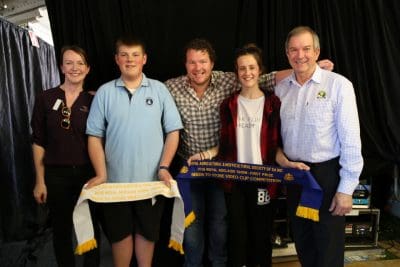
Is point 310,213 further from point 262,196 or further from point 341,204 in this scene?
point 262,196

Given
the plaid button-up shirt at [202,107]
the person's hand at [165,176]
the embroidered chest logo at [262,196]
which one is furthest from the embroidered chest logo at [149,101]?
the embroidered chest logo at [262,196]

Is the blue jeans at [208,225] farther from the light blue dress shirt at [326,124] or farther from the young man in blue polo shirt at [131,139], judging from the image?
the light blue dress shirt at [326,124]

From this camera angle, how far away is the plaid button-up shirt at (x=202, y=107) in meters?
1.85

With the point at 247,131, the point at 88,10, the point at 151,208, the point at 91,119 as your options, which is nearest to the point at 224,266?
the point at 151,208

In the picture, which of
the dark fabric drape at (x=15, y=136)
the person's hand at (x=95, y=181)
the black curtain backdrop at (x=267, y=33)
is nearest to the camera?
the person's hand at (x=95, y=181)

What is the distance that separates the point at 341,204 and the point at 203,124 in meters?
0.85

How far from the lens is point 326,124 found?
1.61 metres

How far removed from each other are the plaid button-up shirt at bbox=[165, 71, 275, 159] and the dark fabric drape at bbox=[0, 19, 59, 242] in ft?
5.71

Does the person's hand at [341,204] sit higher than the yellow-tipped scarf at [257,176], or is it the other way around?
the yellow-tipped scarf at [257,176]

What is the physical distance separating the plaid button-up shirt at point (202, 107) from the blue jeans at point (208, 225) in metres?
0.24

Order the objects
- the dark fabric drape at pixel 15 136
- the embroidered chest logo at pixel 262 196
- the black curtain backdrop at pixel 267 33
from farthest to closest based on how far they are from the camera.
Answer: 1. the dark fabric drape at pixel 15 136
2. the black curtain backdrop at pixel 267 33
3. the embroidered chest logo at pixel 262 196

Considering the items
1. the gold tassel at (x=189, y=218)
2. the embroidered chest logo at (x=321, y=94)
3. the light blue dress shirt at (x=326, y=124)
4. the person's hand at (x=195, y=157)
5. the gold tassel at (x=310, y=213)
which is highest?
the embroidered chest logo at (x=321, y=94)

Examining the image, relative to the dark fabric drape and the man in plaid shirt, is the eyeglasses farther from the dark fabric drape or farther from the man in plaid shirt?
the dark fabric drape

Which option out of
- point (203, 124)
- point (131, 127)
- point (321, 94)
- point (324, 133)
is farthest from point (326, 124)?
point (131, 127)
